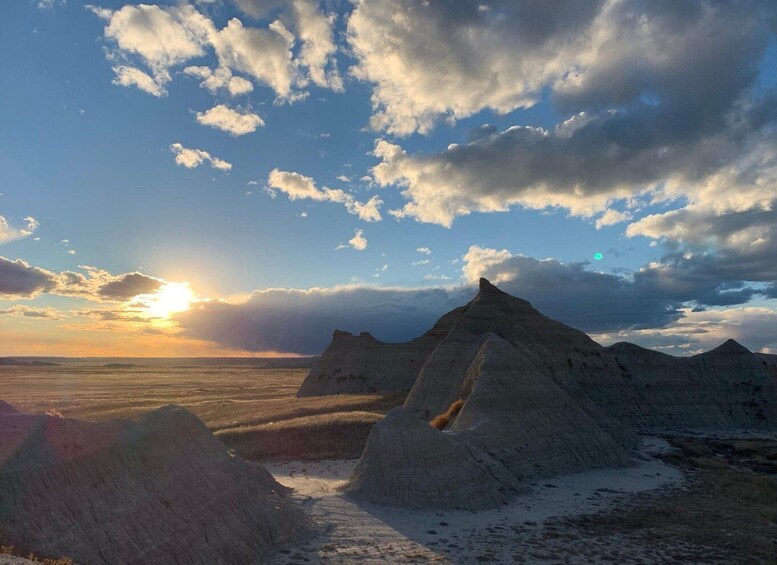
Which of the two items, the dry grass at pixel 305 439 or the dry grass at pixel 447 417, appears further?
the dry grass at pixel 305 439

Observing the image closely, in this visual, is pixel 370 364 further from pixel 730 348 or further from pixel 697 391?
pixel 730 348

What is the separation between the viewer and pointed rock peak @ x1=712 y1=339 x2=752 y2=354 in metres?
57.0

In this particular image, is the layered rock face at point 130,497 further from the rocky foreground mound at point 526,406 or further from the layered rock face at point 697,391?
the layered rock face at point 697,391

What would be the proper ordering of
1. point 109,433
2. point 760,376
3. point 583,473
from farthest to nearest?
point 760,376 → point 583,473 → point 109,433

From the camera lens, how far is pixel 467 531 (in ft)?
58.6

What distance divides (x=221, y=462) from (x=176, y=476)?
2.39 meters

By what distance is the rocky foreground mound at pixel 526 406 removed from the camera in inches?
843

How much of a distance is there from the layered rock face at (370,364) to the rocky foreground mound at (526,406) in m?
15.7

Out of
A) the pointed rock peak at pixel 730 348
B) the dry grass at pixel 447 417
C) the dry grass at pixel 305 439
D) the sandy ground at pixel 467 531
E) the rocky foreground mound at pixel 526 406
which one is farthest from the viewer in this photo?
the pointed rock peak at pixel 730 348

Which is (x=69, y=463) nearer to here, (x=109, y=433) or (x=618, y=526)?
(x=109, y=433)

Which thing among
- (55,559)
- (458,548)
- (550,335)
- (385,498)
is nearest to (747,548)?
(458,548)

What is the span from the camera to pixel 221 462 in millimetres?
17969

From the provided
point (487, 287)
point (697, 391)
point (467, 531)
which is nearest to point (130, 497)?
point (467, 531)

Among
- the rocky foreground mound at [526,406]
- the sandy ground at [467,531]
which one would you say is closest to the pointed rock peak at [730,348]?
Result: the rocky foreground mound at [526,406]
